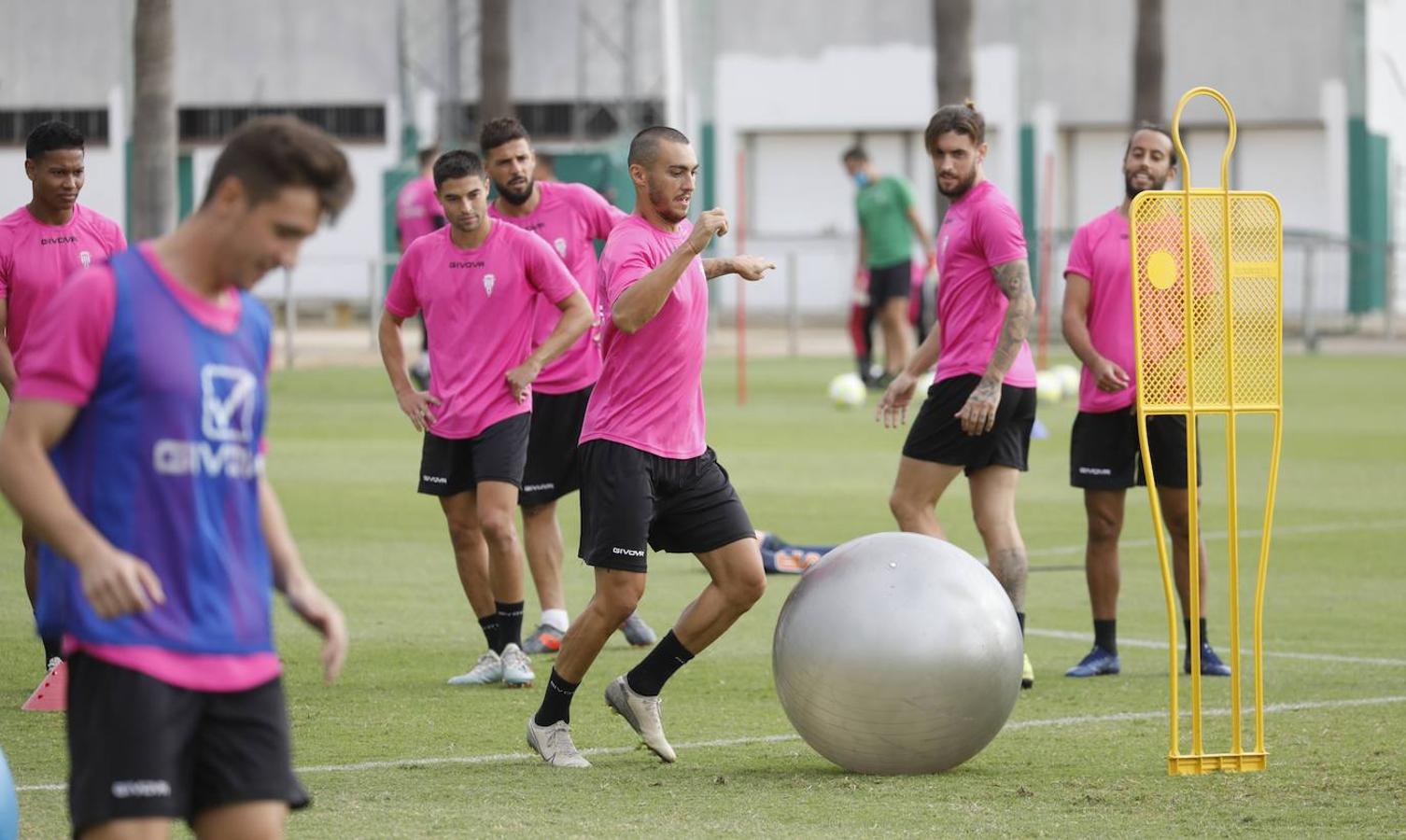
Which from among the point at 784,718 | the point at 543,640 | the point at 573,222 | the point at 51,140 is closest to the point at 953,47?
the point at 573,222

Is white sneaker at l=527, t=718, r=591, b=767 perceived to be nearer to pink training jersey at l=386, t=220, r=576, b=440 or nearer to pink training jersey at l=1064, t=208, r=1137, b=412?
pink training jersey at l=386, t=220, r=576, b=440

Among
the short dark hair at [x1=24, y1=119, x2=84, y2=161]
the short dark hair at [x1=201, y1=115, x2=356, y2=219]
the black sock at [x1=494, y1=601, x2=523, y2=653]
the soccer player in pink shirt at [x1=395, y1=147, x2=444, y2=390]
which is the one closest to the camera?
the short dark hair at [x1=201, y1=115, x2=356, y2=219]

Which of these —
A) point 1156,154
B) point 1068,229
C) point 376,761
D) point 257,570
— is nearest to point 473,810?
point 376,761

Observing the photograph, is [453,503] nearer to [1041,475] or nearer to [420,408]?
[420,408]

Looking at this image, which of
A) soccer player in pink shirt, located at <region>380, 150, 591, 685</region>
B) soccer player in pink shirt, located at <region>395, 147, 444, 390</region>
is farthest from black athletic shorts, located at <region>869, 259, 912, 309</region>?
soccer player in pink shirt, located at <region>380, 150, 591, 685</region>

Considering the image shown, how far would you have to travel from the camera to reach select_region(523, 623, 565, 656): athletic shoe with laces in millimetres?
10023

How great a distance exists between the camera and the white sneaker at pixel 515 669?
9.10 m

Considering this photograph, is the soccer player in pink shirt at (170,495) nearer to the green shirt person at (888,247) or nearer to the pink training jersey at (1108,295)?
the pink training jersey at (1108,295)

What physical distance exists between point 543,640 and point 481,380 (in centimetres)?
143

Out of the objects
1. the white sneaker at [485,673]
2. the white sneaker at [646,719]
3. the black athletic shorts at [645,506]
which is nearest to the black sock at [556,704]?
the white sneaker at [646,719]

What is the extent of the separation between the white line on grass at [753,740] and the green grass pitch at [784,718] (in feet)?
0.06

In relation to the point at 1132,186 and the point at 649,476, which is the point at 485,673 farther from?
the point at 1132,186

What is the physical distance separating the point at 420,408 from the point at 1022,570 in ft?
8.65

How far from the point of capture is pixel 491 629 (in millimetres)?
9359
